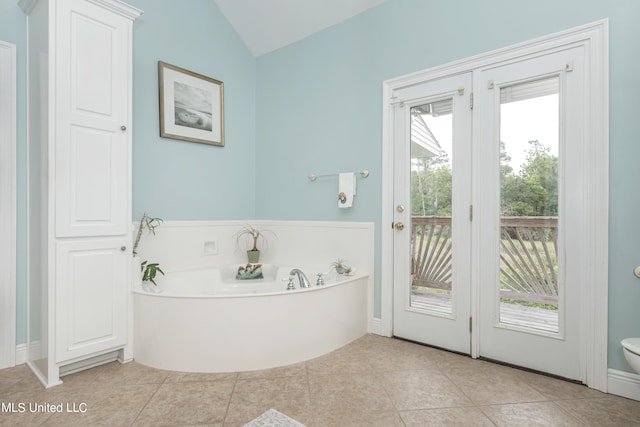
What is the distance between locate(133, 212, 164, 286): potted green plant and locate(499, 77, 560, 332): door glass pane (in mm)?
2465

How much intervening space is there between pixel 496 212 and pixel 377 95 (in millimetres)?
1319

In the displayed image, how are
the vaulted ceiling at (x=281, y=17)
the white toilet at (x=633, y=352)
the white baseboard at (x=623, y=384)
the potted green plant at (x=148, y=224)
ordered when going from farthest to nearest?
the vaulted ceiling at (x=281, y=17)
the potted green plant at (x=148, y=224)
the white baseboard at (x=623, y=384)
the white toilet at (x=633, y=352)

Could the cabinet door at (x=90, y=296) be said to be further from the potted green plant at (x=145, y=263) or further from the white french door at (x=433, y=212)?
the white french door at (x=433, y=212)

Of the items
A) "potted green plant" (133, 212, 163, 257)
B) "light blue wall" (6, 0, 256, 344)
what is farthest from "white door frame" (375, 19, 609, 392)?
"potted green plant" (133, 212, 163, 257)

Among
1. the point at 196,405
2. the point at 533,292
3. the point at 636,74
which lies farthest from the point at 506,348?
the point at 196,405

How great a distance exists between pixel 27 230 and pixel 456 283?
293cm

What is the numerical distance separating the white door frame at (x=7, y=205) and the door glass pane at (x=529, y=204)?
3.18 m

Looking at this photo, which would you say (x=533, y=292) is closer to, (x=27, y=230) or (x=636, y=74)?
(x=636, y=74)

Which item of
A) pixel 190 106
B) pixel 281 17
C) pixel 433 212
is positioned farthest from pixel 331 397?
pixel 281 17

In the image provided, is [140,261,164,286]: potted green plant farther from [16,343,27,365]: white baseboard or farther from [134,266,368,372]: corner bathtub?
[16,343,27,365]: white baseboard

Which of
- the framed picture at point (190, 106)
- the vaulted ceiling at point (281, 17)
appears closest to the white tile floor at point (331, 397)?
the framed picture at point (190, 106)

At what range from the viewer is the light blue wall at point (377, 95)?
1857 mm

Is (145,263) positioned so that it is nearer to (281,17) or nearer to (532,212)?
(281,17)

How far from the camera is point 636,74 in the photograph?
183 centimetres
